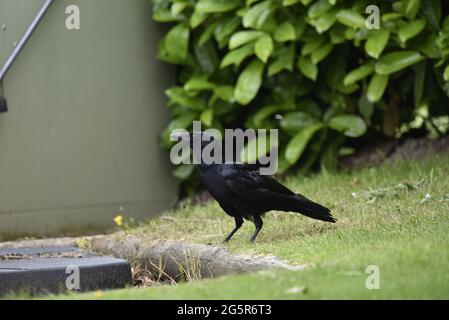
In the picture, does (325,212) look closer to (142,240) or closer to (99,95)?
(142,240)

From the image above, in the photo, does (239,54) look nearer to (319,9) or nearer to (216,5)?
(216,5)

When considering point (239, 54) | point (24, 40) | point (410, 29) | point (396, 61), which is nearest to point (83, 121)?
point (24, 40)

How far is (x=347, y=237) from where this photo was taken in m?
5.45

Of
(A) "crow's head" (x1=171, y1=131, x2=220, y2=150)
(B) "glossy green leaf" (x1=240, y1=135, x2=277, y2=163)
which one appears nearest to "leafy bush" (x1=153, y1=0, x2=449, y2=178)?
(B) "glossy green leaf" (x1=240, y1=135, x2=277, y2=163)

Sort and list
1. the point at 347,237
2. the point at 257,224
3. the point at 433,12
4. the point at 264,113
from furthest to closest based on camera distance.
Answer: the point at 264,113 → the point at 433,12 → the point at 257,224 → the point at 347,237

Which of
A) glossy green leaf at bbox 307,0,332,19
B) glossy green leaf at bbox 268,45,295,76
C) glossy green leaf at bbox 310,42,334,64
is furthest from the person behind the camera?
glossy green leaf at bbox 268,45,295,76

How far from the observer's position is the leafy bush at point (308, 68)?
7.35 meters

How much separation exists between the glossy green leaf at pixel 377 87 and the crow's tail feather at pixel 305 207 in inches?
76.1

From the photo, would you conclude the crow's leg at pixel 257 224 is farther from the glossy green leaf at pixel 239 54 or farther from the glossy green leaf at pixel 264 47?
the glossy green leaf at pixel 239 54

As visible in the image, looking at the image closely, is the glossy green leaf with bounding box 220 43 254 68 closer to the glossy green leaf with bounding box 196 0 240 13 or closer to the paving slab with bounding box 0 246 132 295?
the glossy green leaf with bounding box 196 0 240 13

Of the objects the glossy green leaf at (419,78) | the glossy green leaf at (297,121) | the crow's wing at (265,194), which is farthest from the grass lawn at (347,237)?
the glossy green leaf at (419,78)

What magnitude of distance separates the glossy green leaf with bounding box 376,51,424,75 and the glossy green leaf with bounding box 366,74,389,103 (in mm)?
113

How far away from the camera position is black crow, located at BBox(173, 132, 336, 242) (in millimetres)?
5730

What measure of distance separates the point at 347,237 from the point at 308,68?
2703mm
